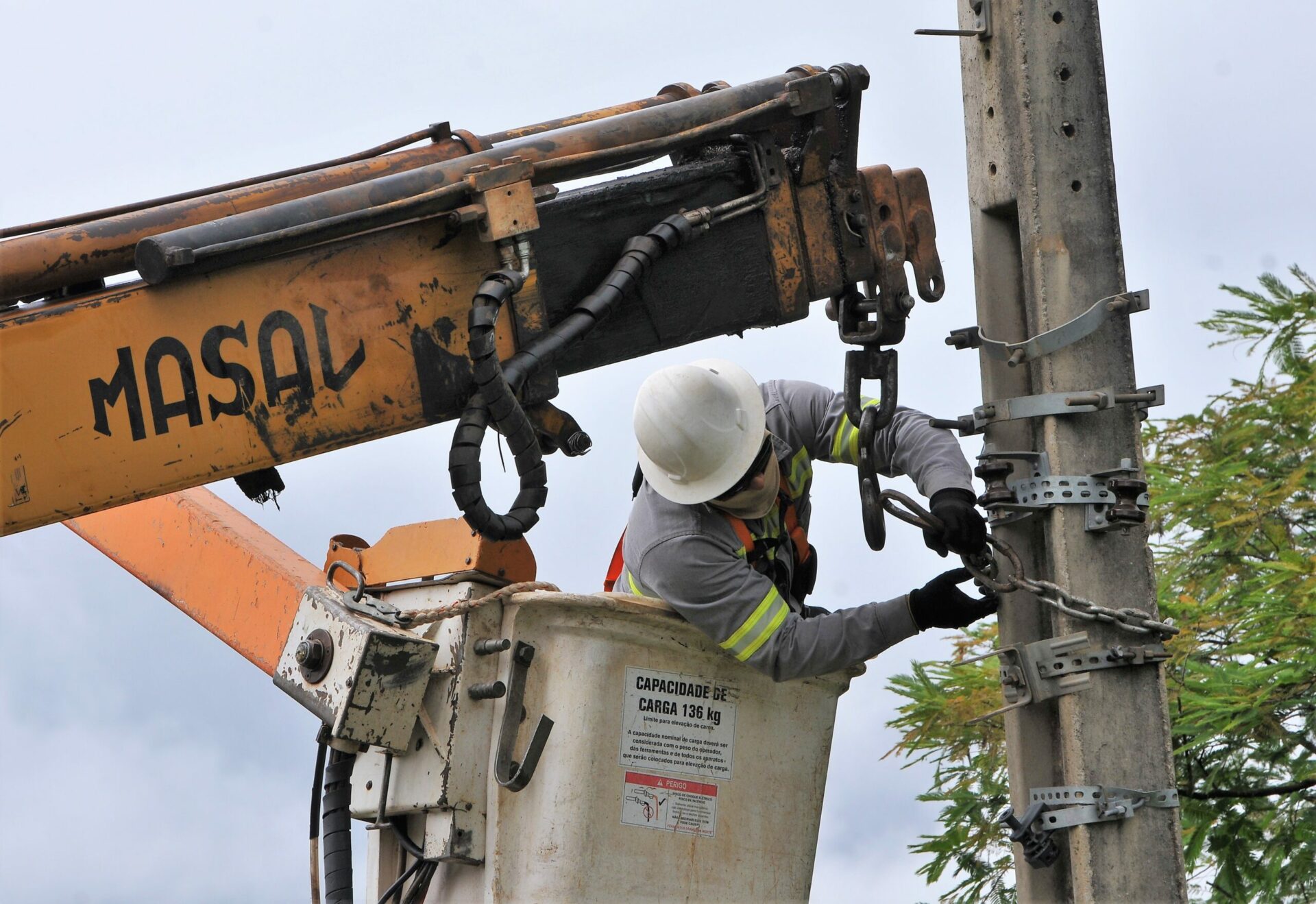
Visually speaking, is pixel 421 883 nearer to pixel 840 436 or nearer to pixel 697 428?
pixel 697 428

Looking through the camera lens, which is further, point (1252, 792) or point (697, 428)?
point (1252, 792)

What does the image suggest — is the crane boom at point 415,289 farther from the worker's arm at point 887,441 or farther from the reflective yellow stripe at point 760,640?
the reflective yellow stripe at point 760,640

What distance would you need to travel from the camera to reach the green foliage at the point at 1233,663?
7.05 meters

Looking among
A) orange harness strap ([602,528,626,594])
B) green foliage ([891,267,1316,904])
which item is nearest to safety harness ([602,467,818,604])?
orange harness strap ([602,528,626,594])

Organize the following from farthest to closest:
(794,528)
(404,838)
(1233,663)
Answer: (1233,663) → (794,528) → (404,838)

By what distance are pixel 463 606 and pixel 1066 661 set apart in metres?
1.60

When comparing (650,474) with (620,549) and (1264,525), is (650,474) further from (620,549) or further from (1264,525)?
(1264,525)

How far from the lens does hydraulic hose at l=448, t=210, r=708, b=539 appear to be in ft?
11.9

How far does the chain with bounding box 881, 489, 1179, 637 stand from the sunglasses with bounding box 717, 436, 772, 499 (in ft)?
1.67

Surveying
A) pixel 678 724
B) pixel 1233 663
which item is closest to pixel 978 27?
pixel 678 724

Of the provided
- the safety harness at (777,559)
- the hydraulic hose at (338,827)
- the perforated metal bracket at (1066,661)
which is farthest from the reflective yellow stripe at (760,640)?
the hydraulic hose at (338,827)

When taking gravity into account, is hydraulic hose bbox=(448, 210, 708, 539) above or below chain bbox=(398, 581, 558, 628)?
above

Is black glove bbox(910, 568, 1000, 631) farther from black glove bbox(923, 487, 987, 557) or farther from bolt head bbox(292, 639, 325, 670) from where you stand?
bolt head bbox(292, 639, 325, 670)

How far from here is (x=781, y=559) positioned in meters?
4.91
